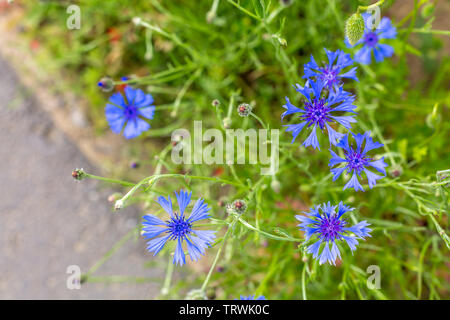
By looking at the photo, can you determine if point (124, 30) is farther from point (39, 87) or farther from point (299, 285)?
point (299, 285)

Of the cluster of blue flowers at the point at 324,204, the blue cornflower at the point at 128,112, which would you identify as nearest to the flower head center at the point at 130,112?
the blue cornflower at the point at 128,112

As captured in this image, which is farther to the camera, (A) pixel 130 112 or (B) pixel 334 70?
(A) pixel 130 112

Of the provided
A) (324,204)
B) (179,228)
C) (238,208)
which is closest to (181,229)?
(179,228)

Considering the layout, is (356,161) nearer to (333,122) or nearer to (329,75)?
(333,122)

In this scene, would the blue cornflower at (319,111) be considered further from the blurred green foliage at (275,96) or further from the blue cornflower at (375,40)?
the blue cornflower at (375,40)

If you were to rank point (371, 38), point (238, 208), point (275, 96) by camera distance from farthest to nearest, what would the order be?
1. point (275, 96)
2. point (371, 38)
3. point (238, 208)

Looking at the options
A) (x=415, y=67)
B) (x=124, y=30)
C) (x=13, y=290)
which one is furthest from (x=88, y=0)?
(x=415, y=67)

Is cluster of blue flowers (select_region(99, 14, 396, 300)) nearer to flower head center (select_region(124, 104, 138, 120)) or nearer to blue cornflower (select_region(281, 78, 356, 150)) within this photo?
blue cornflower (select_region(281, 78, 356, 150))
